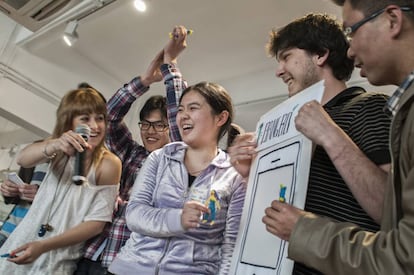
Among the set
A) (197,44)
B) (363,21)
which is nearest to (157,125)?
(197,44)

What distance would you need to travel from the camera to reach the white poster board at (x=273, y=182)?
728 mm

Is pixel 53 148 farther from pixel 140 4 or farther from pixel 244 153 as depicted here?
pixel 140 4

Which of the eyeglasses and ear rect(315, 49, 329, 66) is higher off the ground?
ear rect(315, 49, 329, 66)

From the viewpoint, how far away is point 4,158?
17.5ft

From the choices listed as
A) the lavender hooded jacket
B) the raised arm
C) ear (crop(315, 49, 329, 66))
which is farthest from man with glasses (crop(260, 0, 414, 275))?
the raised arm

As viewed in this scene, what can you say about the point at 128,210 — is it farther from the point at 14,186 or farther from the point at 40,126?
the point at 40,126

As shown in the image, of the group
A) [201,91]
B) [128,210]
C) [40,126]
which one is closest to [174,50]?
[201,91]

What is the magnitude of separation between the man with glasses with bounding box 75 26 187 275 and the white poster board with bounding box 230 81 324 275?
69 centimetres

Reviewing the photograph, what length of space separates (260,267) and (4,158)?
5.55 m

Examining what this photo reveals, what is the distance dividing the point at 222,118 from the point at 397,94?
73 cm

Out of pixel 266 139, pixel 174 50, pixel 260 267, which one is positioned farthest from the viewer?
pixel 174 50

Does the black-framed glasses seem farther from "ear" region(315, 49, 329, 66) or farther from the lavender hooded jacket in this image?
"ear" region(315, 49, 329, 66)

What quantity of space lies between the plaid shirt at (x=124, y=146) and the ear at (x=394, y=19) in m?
0.96

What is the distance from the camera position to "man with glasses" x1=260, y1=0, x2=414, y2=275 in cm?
52
